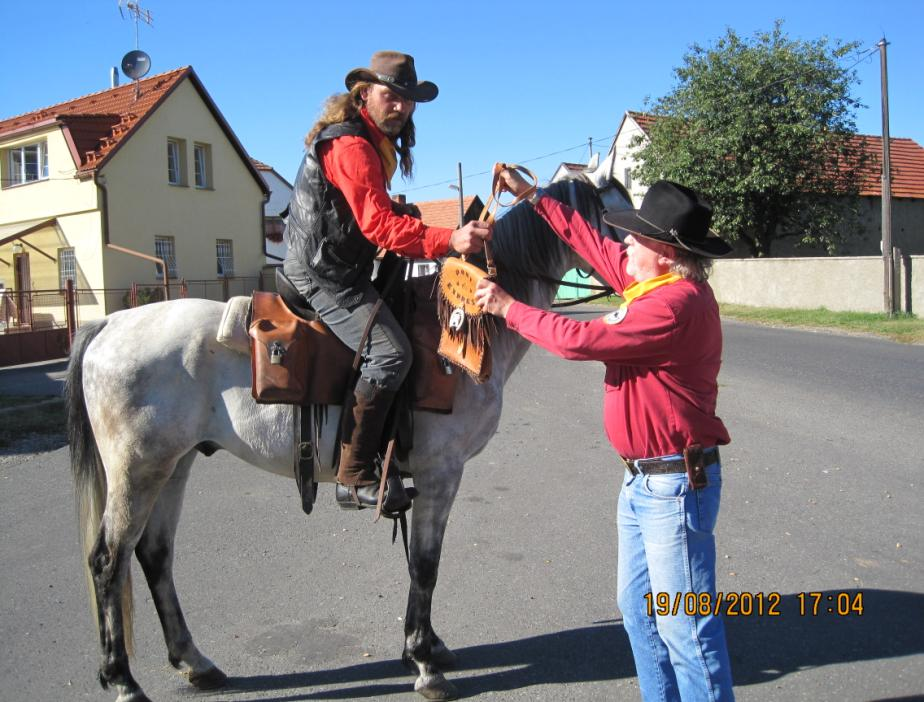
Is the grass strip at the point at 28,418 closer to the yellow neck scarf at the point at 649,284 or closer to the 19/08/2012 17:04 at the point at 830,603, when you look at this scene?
the yellow neck scarf at the point at 649,284

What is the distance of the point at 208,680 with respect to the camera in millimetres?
3328

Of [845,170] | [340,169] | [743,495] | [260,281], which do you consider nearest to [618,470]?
[743,495]

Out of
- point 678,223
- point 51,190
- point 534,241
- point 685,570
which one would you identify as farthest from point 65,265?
point 685,570

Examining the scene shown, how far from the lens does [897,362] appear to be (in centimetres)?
1178

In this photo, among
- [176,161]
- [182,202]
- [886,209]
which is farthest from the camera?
[176,161]

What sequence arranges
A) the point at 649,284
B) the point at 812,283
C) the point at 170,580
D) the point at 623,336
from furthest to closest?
1. the point at 812,283
2. the point at 170,580
3. the point at 649,284
4. the point at 623,336

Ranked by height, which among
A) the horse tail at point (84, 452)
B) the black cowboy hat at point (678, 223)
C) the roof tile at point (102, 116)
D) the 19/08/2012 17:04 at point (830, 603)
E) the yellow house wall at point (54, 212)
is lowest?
the 19/08/2012 17:04 at point (830, 603)

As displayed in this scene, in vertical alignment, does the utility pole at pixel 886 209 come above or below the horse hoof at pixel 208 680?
above

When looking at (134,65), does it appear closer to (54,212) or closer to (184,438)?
(54,212)

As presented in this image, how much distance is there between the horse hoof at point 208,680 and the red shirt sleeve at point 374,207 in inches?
84.0

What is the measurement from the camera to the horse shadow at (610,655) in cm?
330

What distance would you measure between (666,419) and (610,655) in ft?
5.15

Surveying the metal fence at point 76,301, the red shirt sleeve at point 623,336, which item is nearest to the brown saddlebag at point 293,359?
the red shirt sleeve at point 623,336

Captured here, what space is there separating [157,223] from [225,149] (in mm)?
4437
